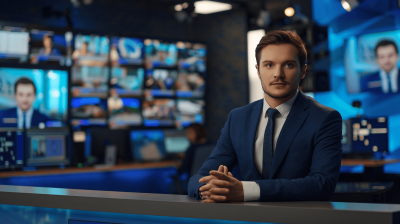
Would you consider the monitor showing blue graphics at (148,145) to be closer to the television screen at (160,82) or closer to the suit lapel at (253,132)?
the television screen at (160,82)

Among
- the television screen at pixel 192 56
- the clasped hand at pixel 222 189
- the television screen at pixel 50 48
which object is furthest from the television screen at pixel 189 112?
the clasped hand at pixel 222 189

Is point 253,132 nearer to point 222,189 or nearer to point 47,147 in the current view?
point 222,189

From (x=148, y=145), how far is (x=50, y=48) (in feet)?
5.76

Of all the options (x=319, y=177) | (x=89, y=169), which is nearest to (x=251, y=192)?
(x=319, y=177)

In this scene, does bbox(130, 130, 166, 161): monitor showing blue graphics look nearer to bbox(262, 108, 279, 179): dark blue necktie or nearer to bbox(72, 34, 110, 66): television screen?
bbox(72, 34, 110, 66): television screen

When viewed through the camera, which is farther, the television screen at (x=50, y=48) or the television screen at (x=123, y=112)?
the television screen at (x=123, y=112)

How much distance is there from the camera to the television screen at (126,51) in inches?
231

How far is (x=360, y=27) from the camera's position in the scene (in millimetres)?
6234

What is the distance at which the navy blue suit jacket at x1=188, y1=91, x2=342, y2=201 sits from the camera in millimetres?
1434

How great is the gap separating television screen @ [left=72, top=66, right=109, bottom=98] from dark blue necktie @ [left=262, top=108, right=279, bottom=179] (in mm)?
4333

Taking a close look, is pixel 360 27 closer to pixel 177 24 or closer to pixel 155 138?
pixel 177 24

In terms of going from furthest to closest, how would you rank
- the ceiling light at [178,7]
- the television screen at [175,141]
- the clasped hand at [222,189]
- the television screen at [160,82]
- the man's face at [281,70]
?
1. the ceiling light at [178,7]
2. the television screen at [160,82]
3. the television screen at [175,141]
4. the man's face at [281,70]
5. the clasped hand at [222,189]

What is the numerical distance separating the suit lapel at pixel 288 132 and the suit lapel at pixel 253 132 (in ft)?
0.28

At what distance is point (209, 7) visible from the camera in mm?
6855
